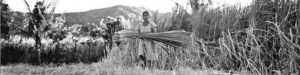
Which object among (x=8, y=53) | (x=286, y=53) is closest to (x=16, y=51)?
(x=8, y=53)

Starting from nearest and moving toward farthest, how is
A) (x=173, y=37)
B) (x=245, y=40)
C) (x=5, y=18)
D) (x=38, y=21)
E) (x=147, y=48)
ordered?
(x=245, y=40) < (x=173, y=37) < (x=147, y=48) < (x=5, y=18) < (x=38, y=21)

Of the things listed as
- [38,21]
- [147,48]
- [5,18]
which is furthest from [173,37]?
[5,18]

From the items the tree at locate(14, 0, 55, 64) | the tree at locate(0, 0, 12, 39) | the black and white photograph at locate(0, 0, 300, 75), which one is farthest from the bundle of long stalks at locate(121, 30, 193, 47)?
the tree at locate(0, 0, 12, 39)

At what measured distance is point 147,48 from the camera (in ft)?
15.6

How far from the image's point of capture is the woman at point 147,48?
477 cm

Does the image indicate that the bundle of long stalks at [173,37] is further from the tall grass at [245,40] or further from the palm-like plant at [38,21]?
the palm-like plant at [38,21]

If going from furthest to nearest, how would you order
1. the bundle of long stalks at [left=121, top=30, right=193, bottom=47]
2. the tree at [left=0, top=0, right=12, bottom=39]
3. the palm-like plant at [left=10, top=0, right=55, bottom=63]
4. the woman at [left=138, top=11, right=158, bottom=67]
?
the palm-like plant at [left=10, top=0, right=55, bottom=63] < the tree at [left=0, top=0, right=12, bottom=39] < the woman at [left=138, top=11, right=158, bottom=67] < the bundle of long stalks at [left=121, top=30, right=193, bottom=47]

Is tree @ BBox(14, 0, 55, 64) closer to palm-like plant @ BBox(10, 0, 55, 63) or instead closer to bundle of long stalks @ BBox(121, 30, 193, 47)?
palm-like plant @ BBox(10, 0, 55, 63)

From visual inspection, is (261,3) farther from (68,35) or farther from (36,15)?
(68,35)

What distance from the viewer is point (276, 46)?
134 inches

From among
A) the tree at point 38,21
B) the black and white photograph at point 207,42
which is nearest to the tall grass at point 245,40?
the black and white photograph at point 207,42

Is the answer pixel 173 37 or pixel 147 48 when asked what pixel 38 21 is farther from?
pixel 173 37

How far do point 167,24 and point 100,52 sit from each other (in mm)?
5952

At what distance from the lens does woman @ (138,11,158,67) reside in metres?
4.77
